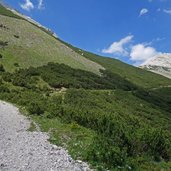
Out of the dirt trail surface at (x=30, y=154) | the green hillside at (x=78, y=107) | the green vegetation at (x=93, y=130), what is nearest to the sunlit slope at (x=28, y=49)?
the green hillside at (x=78, y=107)

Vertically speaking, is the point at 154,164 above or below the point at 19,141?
above

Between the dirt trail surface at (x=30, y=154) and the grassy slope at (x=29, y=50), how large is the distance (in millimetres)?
41388

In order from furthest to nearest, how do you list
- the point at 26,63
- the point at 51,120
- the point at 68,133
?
the point at 26,63 → the point at 51,120 → the point at 68,133

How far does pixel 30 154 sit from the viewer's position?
17312 mm

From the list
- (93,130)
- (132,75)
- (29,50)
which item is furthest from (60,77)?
(132,75)

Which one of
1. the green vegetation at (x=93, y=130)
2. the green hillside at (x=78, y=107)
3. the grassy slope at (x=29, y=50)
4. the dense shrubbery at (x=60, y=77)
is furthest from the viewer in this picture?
the grassy slope at (x=29, y=50)

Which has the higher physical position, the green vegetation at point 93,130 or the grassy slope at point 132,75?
the grassy slope at point 132,75

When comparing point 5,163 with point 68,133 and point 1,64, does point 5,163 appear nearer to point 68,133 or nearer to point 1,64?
point 68,133

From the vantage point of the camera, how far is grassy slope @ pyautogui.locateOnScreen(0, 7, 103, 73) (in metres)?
69.7

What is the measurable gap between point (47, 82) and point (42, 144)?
39251mm

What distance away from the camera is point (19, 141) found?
66.0 feet

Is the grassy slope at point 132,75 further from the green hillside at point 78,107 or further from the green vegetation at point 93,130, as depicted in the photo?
the green vegetation at point 93,130

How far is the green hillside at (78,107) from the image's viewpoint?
62.3 ft

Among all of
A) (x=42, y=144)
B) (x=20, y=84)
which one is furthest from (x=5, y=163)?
(x=20, y=84)
